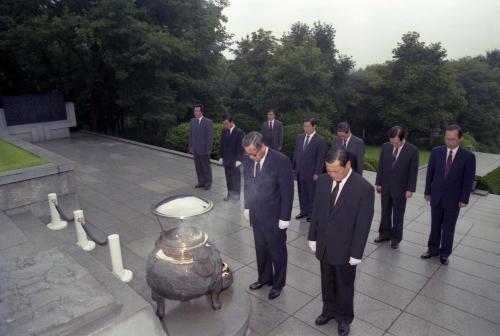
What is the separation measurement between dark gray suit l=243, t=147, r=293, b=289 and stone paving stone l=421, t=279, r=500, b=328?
83.6 inches

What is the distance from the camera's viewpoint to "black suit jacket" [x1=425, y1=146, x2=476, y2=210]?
17.1 feet

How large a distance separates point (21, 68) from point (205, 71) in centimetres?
1085

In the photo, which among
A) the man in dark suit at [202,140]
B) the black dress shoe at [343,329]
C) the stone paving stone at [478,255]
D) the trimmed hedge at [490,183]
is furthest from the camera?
the trimmed hedge at [490,183]

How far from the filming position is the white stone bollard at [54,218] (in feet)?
21.9

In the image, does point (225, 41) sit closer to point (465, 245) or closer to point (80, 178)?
point (80, 178)

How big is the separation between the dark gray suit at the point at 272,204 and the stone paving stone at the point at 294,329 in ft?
1.97

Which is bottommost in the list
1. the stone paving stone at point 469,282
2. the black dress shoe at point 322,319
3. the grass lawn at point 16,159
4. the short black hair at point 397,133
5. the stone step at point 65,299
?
the stone paving stone at point 469,282

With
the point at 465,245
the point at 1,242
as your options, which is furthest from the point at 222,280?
the point at 465,245

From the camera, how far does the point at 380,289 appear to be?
4.92 metres

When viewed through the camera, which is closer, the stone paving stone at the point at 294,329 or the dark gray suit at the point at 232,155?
the stone paving stone at the point at 294,329

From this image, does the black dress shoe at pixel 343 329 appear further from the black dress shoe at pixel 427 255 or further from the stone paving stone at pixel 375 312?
the black dress shoe at pixel 427 255

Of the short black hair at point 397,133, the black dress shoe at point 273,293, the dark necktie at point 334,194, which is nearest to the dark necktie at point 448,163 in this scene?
the short black hair at point 397,133

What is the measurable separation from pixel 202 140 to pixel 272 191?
507 centimetres

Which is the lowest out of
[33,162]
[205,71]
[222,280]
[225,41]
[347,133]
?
[222,280]
